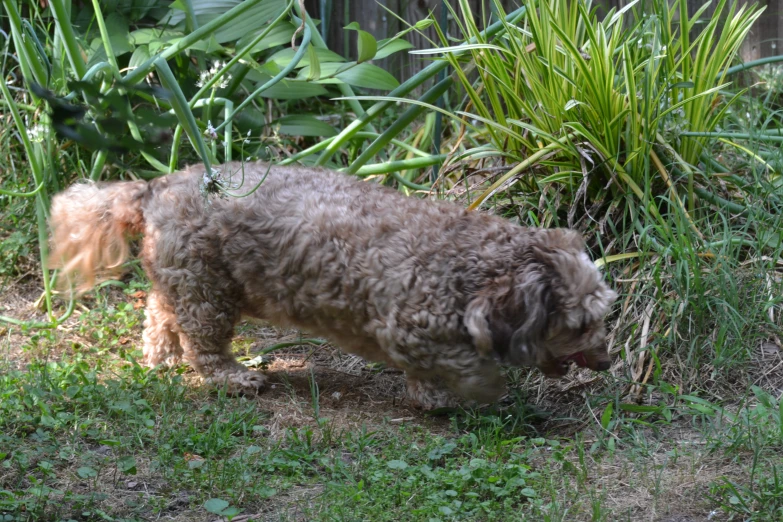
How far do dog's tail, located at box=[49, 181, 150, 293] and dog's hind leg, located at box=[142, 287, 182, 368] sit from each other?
0.29 meters

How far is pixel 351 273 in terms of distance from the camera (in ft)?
11.2

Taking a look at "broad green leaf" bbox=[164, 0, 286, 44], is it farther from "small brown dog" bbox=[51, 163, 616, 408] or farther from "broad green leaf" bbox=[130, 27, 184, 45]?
"small brown dog" bbox=[51, 163, 616, 408]

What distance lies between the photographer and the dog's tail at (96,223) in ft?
12.8

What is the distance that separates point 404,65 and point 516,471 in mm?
3883

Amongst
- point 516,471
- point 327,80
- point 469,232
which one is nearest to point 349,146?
point 327,80

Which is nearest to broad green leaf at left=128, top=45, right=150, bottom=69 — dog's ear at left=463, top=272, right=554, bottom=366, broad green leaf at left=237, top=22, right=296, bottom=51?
broad green leaf at left=237, top=22, right=296, bottom=51

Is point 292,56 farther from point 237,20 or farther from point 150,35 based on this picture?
point 150,35

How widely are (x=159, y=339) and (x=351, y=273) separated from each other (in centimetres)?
120

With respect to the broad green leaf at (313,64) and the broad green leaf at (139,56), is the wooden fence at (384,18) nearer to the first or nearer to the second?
the broad green leaf at (139,56)

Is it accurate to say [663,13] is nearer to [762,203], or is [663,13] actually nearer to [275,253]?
[762,203]

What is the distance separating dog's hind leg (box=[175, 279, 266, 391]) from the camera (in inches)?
148

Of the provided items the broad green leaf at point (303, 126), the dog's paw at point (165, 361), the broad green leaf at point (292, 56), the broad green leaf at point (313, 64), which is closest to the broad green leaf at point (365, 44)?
the broad green leaf at point (313, 64)

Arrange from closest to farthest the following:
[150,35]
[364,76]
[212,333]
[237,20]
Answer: [212,333], [364,76], [237,20], [150,35]

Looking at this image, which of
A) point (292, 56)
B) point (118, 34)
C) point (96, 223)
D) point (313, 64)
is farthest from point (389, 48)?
point (96, 223)
